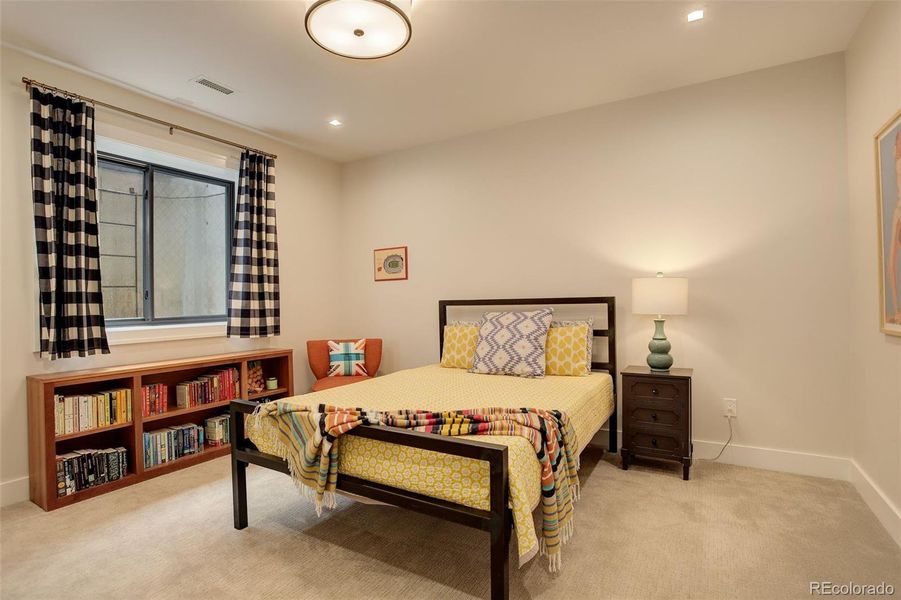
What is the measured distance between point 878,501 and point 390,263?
3.80 m

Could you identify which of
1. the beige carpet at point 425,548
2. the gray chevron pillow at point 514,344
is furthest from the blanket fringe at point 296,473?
the gray chevron pillow at point 514,344

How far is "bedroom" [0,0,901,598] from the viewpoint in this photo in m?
2.00

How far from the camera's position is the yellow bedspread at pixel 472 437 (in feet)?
5.43

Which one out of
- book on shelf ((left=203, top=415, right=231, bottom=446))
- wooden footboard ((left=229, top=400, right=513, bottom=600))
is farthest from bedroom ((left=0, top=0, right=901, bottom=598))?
book on shelf ((left=203, top=415, right=231, bottom=446))

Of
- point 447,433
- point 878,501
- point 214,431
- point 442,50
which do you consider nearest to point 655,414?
point 878,501

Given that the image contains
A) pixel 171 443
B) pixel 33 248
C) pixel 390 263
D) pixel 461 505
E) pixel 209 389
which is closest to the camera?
pixel 461 505

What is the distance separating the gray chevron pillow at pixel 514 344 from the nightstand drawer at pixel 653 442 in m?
0.70

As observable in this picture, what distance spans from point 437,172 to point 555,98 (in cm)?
131

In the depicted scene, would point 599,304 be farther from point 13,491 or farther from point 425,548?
point 13,491

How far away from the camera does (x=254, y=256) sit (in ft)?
12.6

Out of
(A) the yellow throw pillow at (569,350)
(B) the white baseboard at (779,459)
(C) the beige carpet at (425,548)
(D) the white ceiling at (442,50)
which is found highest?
(D) the white ceiling at (442,50)

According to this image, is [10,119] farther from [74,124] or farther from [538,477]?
[538,477]

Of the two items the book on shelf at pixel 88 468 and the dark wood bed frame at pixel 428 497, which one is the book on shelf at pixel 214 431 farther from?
the dark wood bed frame at pixel 428 497

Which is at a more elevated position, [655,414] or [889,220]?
[889,220]
